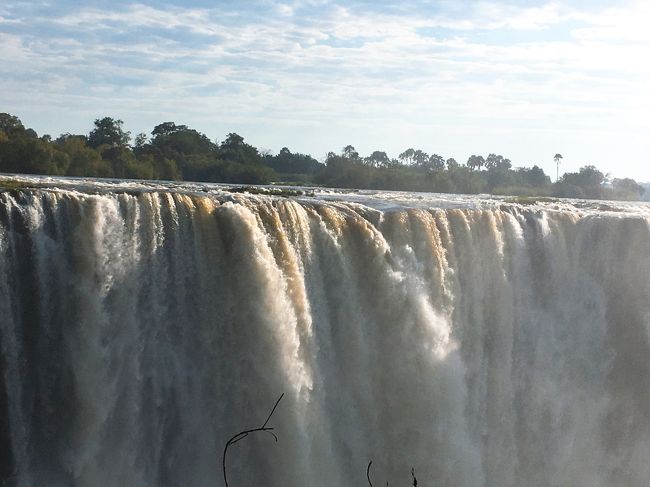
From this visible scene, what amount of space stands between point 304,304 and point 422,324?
8.68ft

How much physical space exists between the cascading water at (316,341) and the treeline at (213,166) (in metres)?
20.9

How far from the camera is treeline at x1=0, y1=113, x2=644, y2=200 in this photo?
1549 inches

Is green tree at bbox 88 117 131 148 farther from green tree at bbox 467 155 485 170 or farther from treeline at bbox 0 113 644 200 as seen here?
green tree at bbox 467 155 485 170

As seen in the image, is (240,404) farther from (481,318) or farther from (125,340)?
(481,318)

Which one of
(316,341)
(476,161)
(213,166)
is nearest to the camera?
(316,341)

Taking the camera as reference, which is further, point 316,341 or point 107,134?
point 107,134

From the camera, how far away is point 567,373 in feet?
65.5

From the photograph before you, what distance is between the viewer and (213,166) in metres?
49.5

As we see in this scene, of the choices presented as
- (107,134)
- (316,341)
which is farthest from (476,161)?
(316,341)

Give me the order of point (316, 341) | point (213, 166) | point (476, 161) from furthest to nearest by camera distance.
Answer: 1. point (476, 161)
2. point (213, 166)
3. point (316, 341)

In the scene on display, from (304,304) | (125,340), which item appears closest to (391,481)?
(304,304)

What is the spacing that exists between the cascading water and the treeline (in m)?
20.9

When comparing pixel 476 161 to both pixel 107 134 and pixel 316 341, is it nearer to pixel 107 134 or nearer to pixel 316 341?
pixel 107 134

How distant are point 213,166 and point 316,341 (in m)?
34.3
